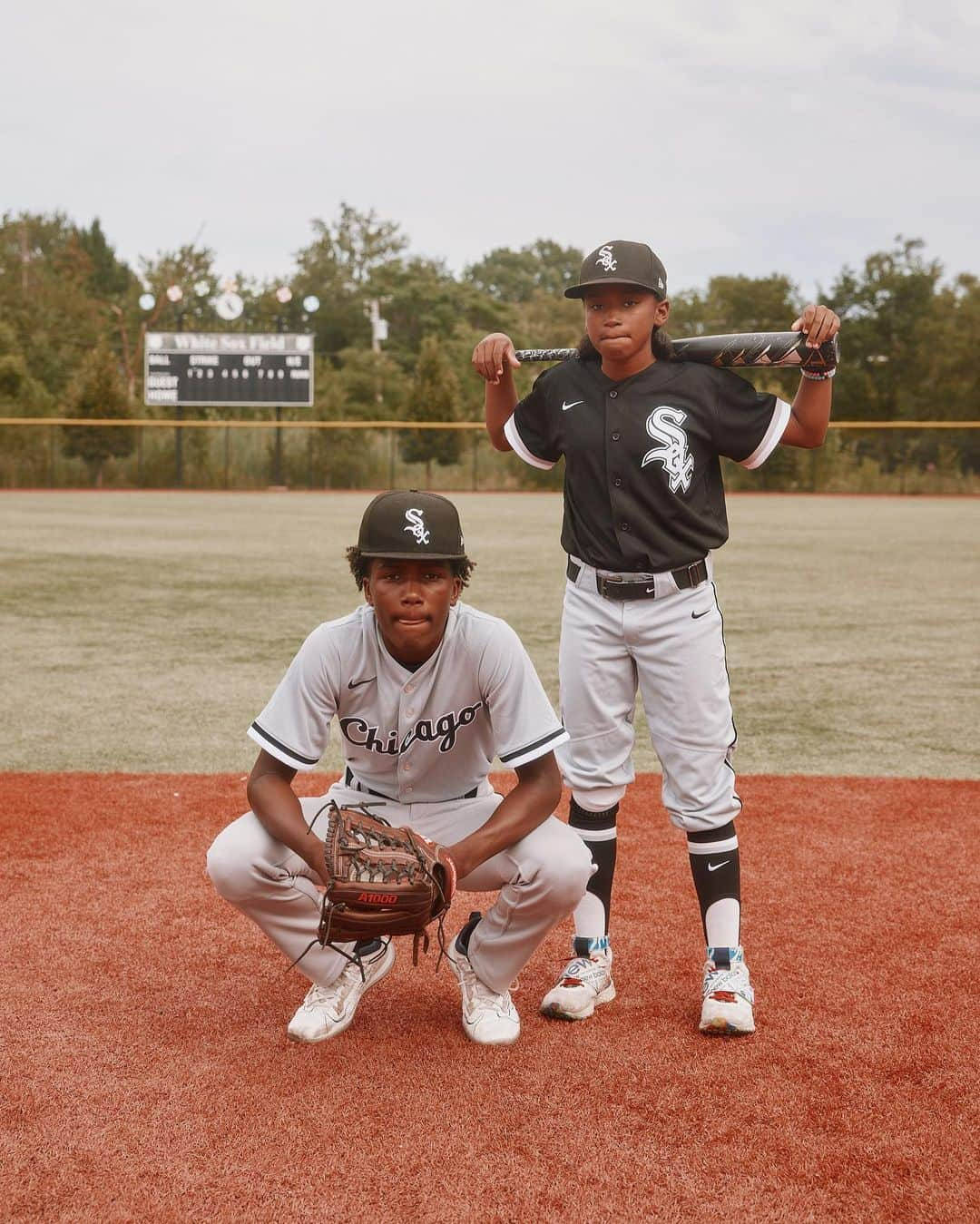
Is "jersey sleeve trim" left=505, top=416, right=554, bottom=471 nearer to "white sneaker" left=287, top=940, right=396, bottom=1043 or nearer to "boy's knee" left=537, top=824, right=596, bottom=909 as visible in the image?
"boy's knee" left=537, top=824, right=596, bottom=909

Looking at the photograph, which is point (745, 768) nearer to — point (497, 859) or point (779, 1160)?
point (497, 859)

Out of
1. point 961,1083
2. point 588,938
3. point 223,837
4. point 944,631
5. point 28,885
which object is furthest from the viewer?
point 944,631

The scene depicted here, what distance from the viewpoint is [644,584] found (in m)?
3.25

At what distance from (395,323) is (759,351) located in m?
56.4

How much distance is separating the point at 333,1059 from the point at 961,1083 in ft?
4.40

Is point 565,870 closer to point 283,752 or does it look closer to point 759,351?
point 283,752

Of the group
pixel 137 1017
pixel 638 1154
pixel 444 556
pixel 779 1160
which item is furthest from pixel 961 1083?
pixel 137 1017

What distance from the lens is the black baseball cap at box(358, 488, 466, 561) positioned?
2873 millimetres

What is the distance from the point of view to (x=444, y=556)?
2889mm

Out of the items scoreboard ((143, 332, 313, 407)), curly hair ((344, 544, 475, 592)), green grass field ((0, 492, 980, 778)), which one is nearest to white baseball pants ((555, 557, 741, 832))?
curly hair ((344, 544, 475, 592))

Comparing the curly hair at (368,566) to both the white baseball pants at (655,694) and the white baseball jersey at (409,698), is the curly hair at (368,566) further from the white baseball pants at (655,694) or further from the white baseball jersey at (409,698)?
the white baseball pants at (655,694)

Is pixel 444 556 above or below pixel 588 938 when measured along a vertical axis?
above

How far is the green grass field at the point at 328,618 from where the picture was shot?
6.22 metres

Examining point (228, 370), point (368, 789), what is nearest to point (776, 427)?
point (368, 789)
